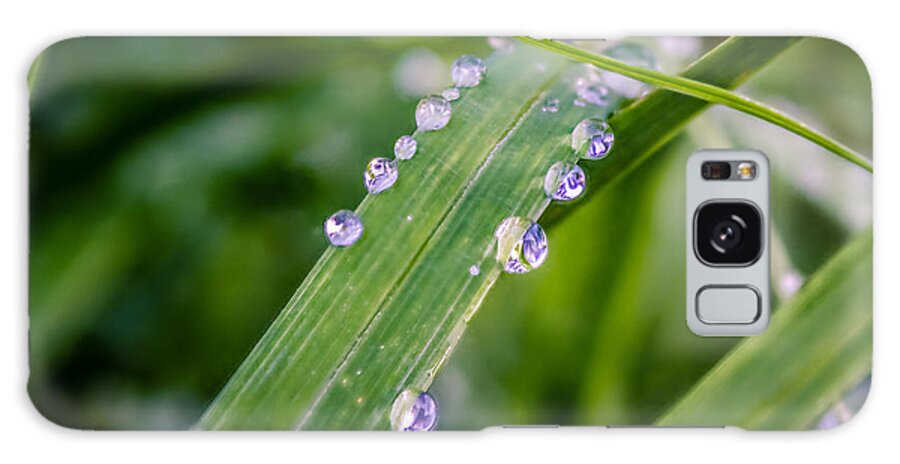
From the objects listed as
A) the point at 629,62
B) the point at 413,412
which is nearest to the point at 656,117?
the point at 629,62

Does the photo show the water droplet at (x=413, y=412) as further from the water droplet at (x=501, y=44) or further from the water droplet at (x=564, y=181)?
the water droplet at (x=501, y=44)

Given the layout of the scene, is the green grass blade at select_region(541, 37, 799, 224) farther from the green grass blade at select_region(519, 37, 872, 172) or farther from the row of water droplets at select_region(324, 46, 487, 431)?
the row of water droplets at select_region(324, 46, 487, 431)

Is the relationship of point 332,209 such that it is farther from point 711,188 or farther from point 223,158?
point 711,188

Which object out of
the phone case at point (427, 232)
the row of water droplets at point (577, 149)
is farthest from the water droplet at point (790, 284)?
the row of water droplets at point (577, 149)

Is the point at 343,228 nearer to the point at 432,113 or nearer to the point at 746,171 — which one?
the point at 432,113

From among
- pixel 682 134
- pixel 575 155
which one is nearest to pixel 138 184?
pixel 575 155

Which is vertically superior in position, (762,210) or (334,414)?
(762,210)
